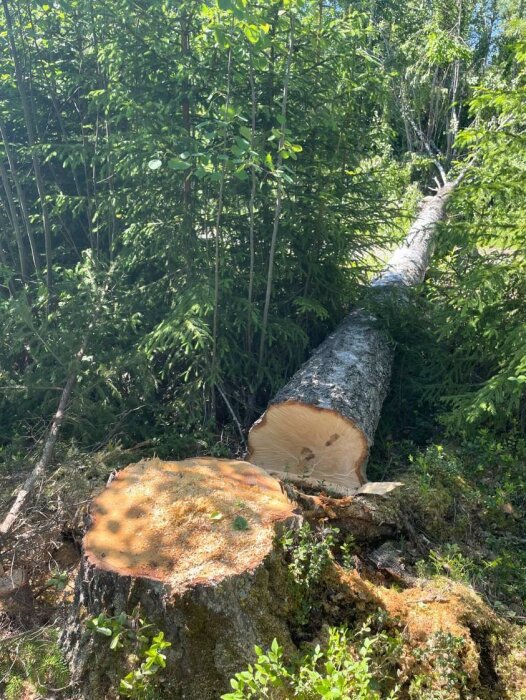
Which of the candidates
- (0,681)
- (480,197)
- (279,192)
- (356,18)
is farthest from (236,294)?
(0,681)

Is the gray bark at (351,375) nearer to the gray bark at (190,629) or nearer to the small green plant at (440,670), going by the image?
the small green plant at (440,670)

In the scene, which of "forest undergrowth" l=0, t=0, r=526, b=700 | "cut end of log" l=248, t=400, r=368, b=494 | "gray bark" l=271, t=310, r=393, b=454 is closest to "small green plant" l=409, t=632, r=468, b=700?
"forest undergrowth" l=0, t=0, r=526, b=700

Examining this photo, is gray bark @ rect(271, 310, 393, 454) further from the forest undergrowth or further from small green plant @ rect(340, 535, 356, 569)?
small green plant @ rect(340, 535, 356, 569)

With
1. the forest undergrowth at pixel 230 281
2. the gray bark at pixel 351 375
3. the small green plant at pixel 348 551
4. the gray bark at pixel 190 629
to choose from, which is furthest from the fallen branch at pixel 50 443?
the small green plant at pixel 348 551

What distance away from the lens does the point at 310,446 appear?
14.6 ft

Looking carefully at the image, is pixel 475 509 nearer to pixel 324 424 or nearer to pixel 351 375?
pixel 324 424

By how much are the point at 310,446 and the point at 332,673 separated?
2250mm

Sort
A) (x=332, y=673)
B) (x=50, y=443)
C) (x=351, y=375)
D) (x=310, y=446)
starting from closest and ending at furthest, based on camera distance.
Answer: (x=332, y=673)
(x=50, y=443)
(x=310, y=446)
(x=351, y=375)

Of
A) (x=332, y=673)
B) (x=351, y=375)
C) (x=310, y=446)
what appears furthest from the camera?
(x=351, y=375)

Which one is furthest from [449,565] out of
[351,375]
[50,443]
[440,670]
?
[50,443]

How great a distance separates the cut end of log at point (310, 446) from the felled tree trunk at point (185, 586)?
131cm

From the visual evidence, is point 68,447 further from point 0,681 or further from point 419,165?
point 419,165

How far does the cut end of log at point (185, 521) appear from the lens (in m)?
2.60

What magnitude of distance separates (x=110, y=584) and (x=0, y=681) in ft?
2.96
